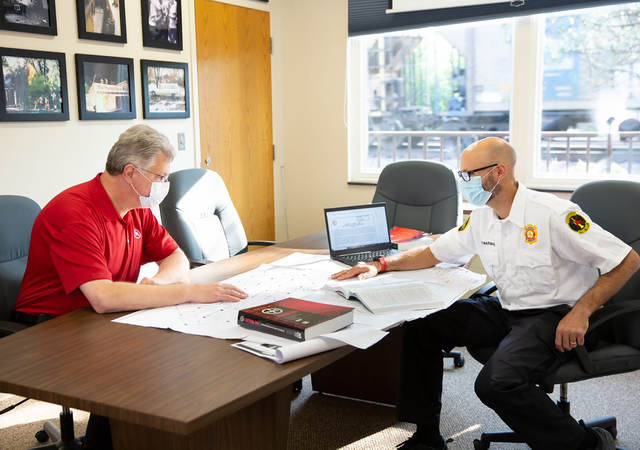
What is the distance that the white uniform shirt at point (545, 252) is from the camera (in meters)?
2.18

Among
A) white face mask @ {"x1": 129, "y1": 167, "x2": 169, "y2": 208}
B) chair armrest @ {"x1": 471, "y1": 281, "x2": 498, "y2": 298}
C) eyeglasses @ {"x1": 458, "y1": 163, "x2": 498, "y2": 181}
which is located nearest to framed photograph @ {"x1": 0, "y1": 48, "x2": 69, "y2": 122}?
white face mask @ {"x1": 129, "y1": 167, "x2": 169, "y2": 208}

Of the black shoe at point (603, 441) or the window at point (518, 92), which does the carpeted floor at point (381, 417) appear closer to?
the black shoe at point (603, 441)

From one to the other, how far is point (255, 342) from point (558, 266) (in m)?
1.19

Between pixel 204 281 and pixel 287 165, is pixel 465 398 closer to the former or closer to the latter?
Answer: pixel 204 281

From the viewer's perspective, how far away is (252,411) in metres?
1.79

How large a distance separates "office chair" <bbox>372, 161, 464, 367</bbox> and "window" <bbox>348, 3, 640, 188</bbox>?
1.04 m

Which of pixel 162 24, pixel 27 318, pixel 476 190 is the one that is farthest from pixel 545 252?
pixel 162 24

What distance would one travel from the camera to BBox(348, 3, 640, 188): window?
403 centimetres

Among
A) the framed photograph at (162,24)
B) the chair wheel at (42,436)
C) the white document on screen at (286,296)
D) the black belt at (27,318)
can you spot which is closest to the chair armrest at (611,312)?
the white document on screen at (286,296)

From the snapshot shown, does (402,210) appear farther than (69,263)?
Yes

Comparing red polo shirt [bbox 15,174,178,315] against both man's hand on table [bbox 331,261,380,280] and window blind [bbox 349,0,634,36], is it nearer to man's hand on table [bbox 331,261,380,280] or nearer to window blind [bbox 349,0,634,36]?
man's hand on table [bbox 331,261,380,280]

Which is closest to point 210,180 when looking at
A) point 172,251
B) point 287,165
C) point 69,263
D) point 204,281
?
point 172,251

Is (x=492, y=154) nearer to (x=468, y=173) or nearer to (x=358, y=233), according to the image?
(x=468, y=173)

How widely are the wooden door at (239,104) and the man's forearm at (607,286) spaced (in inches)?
118
